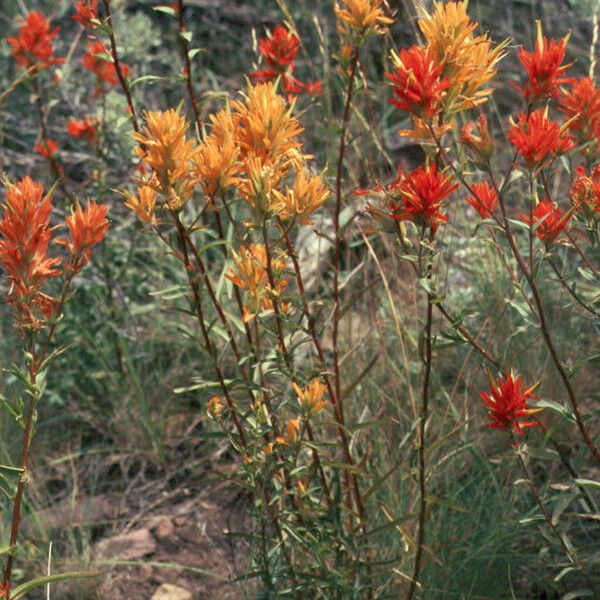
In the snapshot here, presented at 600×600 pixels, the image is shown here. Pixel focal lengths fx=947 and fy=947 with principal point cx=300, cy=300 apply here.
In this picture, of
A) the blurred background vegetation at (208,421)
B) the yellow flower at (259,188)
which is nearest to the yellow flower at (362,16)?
the blurred background vegetation at (208,421)

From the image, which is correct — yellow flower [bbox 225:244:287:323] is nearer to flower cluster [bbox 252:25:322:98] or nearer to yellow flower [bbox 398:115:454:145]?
yellow flower [bbox 398:115:454:145]

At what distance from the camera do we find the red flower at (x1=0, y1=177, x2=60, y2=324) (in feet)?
5.00

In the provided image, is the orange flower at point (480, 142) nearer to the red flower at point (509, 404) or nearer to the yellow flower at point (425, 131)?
the yellow flower at point (425, 131)

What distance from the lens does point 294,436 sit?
1.76 metres

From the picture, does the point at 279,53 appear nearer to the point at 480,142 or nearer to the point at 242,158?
the point at 242,158

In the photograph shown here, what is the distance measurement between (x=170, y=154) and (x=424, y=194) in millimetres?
432

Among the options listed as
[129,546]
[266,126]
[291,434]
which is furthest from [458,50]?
[129,546]

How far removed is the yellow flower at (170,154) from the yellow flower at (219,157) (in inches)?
1.0

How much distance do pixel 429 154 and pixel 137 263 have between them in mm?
2578

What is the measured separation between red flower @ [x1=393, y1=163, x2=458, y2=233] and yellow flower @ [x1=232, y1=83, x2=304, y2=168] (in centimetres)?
22

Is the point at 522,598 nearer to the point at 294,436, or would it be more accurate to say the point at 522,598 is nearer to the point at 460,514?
the point at 460,514

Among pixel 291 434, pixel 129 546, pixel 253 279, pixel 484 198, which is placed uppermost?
pixel 484 198

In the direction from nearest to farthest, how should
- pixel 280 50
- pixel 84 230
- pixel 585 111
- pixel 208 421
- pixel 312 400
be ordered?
pixel 84 230 → pixel 312 400 → pixel 585 111 → pixel 280 50 → pixel 208 421

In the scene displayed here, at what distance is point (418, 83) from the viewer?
141 centimetres
